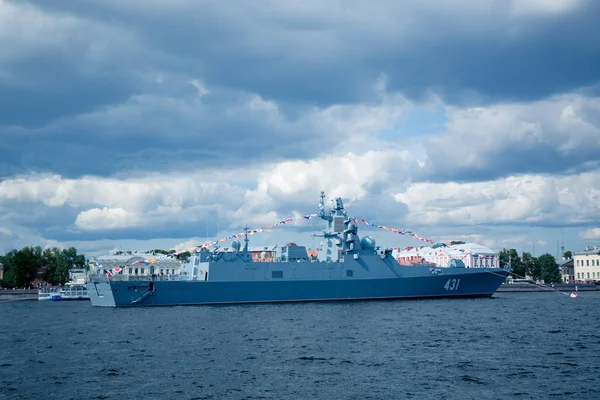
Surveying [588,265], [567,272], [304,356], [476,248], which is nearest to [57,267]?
[476,248]

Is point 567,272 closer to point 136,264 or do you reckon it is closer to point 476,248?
point 476,248

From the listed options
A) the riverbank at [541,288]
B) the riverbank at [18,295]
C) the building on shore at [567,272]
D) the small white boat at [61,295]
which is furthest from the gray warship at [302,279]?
the building on shore at [567,272]

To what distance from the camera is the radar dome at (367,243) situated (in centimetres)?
4994

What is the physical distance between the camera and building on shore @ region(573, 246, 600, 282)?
100000 millimetres

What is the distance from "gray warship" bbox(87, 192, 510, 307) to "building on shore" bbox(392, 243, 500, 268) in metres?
36.6

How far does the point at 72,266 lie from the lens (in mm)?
98875

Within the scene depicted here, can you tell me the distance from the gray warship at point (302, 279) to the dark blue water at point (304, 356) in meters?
6.57

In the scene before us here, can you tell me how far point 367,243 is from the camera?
164 ft

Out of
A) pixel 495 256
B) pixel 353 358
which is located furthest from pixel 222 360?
pixel 495 256

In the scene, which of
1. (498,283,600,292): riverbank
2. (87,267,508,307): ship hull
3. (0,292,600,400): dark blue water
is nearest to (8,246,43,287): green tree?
(87,267,508,307): ship hull

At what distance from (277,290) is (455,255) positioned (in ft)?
171

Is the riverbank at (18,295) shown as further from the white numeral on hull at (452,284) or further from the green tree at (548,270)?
the green tree at (548,270)

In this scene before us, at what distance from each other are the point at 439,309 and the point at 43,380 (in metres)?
27.9

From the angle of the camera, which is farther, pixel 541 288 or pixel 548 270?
pixel 548 270
